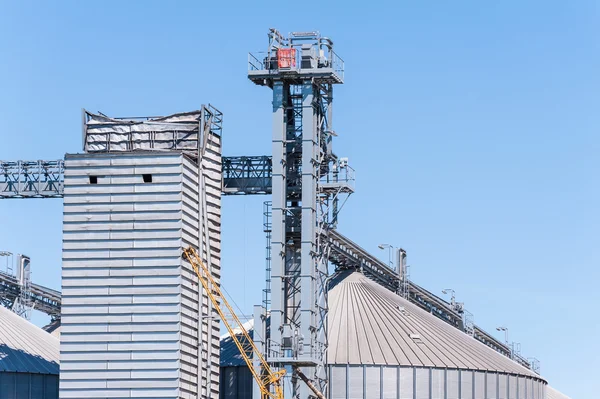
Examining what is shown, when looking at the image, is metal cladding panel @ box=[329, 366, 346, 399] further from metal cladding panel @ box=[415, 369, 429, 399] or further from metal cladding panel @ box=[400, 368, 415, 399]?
metal cladding panel @ box=[415, 369, 429, 399]

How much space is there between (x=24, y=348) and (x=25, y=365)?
4893 mm

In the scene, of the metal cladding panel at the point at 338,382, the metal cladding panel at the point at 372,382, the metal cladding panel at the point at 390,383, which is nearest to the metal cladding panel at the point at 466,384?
the metal cladding panel at the point at 390,383

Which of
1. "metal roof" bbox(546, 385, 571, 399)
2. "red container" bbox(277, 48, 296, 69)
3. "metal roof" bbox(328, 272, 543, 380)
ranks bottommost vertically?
"metal roof" bbox(546, 385, 571, 399)

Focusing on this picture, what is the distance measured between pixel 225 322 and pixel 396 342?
14099 mm

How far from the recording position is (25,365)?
106m

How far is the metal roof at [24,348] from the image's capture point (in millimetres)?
105812

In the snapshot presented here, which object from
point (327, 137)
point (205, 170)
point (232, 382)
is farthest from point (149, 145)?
point (232, 382)

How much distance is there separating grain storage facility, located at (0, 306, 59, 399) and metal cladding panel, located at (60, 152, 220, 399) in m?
14.0

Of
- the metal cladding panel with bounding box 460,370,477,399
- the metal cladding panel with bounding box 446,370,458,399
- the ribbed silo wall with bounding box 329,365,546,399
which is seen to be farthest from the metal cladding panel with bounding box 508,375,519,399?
the metal cladding panel with bounding box 446,370,458,399

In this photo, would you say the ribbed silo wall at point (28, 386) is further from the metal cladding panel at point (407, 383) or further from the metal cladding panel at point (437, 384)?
the metal cladding panel at point (437, 384)

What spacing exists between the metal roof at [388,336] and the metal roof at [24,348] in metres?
21.0

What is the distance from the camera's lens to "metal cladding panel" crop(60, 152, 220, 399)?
9025 centimetres

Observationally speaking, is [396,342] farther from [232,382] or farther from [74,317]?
[74,317]

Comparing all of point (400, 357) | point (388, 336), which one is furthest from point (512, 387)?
point (400, 357)
